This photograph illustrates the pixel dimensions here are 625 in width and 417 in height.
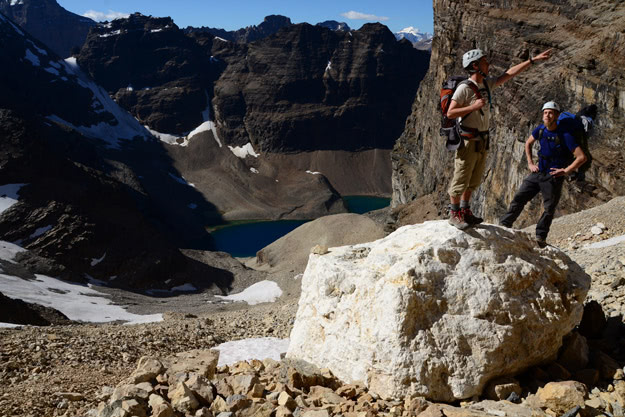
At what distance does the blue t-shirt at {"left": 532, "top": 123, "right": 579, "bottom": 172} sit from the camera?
10181mm

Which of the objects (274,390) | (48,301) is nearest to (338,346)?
(274,390)

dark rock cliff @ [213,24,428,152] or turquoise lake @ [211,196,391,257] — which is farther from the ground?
dark rock cliff @ [213,24,428,152]

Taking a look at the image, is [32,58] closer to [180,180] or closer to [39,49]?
[39,49]

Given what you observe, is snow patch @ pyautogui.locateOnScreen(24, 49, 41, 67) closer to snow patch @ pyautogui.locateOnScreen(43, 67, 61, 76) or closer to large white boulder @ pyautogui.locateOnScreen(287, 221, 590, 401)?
snow patch @ pyautogui.locateOnScreen(43, 67, 61, 76)

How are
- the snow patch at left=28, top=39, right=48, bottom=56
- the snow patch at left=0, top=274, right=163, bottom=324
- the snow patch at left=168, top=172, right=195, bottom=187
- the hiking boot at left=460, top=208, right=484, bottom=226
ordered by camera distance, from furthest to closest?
the snow patch at left=28, top=39, right=48, bottom=56 < the snow patch at left=168, top=172, right=195, bottom=187 < the snow patch at left=0, top=274, right=163, bottom=324 < the hiking boot at left=460, top=208, right=484, bottom=226

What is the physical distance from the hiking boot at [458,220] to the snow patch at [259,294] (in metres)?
38.5

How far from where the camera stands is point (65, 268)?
155ft

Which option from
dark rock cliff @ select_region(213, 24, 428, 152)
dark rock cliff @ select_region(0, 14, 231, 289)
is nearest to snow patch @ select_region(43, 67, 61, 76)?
dark rock cliff @ select_region(213, 24, 428, 152)

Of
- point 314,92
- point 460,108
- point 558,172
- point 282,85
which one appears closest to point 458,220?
point 460,108

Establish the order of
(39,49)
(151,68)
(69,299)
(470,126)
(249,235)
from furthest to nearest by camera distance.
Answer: (151,68), (39,49), (249,235), (69,299), (470,126)

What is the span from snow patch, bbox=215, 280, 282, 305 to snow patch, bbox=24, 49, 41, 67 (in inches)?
3984

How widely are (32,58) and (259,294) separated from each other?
348ft

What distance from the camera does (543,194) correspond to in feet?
35.1

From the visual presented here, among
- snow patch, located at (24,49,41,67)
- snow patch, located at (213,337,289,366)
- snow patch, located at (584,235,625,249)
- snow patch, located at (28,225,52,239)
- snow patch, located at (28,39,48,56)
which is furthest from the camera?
snow patch, located at (28,39,48,56)
